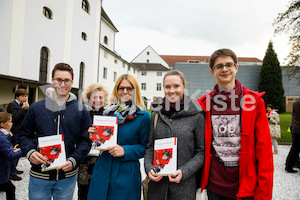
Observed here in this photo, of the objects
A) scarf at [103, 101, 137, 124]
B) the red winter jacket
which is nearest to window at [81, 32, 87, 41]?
scarf at [103, 101, 137, 124]

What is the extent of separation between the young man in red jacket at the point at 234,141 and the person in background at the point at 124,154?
2.50ft

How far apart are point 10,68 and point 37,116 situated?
42.2ft

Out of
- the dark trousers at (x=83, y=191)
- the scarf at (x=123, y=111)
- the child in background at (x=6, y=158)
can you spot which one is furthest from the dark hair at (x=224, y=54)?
the child in background at (x=6, y=158)

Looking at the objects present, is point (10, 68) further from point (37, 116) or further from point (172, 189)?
point (172, 189)

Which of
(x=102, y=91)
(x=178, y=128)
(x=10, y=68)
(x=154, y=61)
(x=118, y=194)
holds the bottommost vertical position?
(x=118, y=194)

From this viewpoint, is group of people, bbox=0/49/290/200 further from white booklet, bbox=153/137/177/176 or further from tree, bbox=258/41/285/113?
tree, bbox=258/41/285/113

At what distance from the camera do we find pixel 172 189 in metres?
1.92

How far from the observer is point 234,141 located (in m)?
1.93

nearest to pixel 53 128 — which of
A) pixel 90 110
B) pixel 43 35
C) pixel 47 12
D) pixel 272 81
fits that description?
pixel 90 110

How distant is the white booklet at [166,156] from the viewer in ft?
5.99

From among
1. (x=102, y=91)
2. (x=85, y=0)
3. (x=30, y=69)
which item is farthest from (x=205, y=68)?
(x=102, y=91)

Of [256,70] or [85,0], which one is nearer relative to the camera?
[85,0]

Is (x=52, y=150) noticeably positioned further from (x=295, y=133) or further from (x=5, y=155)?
(x=295, y=133)

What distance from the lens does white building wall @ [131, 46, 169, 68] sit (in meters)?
50.7
